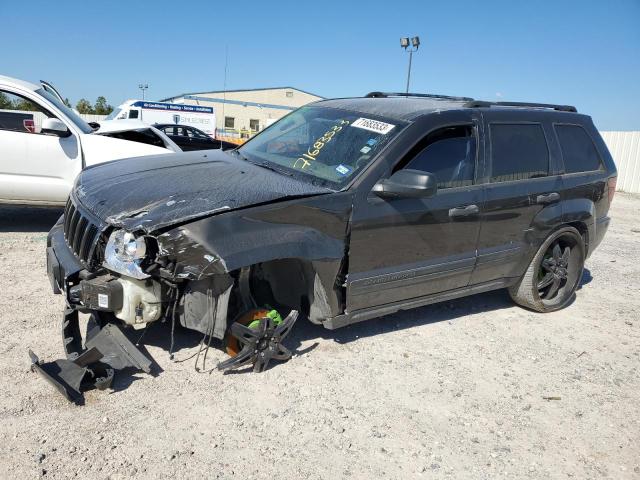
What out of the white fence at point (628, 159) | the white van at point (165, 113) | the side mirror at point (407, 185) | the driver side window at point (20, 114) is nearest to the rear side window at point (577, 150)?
the side mirror at point (407, 185)

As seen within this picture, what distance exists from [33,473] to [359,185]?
2.42 meters

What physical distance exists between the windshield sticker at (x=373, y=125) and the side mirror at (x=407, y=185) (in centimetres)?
45

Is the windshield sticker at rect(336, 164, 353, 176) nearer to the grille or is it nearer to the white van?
the grille

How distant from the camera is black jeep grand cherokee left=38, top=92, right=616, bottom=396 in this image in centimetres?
307

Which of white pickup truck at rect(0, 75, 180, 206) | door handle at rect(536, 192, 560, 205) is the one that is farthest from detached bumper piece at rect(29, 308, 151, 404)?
white pickup truck at rect(0, 75, 180, 206)

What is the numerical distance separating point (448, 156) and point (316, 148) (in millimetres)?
1021

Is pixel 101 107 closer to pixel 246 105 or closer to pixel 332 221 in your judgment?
pixel 246 105

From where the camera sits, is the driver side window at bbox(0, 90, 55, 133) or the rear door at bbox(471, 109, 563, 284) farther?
the driver side window at bbox(0, 90, 55, 133)

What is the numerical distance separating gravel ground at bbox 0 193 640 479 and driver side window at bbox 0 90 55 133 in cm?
269

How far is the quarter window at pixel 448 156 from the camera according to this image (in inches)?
154

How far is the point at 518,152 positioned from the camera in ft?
14.9

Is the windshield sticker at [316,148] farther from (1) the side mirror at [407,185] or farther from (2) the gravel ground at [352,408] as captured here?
(2) the gravel ground at [352,408]

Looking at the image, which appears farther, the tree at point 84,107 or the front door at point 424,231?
the tree at point 84,107

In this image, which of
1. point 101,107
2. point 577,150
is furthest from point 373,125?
point 101,107
